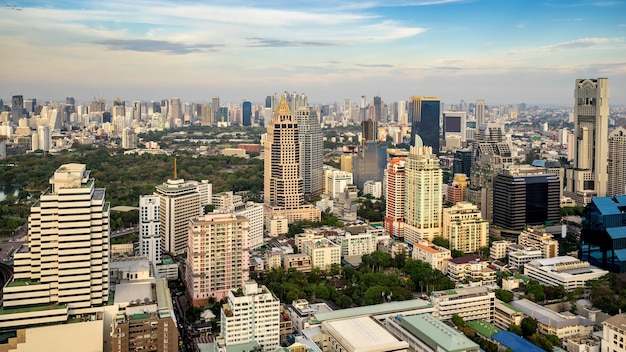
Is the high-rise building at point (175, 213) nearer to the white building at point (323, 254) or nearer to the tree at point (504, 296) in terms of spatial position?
the white building at point (323, 254)

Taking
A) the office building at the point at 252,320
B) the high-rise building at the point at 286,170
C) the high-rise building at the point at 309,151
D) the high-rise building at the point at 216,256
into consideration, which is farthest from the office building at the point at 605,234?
the high-rise building at the point at 309,151

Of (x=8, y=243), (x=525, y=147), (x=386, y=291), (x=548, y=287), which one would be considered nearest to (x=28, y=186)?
(x=8, y=243)

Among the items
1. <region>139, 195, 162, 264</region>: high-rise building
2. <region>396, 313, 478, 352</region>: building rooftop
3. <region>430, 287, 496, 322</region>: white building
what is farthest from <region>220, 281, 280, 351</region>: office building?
<region>139, 195, 162, 264</region>: high-rise building

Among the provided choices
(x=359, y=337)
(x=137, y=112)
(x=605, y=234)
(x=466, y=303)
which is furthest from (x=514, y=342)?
(x=137, y=112)

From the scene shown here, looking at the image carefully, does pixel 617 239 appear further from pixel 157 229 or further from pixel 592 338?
pixel 157 229

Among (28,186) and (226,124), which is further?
(226,124)

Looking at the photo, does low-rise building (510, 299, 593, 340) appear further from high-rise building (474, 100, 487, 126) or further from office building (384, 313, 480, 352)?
high-rise building (474, 100, 487, 126)

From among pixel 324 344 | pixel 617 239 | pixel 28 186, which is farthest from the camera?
pixel 28 186
